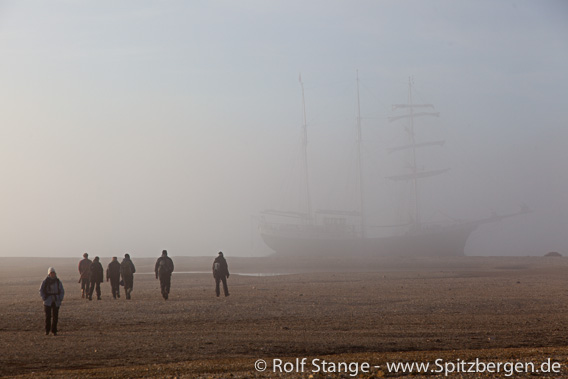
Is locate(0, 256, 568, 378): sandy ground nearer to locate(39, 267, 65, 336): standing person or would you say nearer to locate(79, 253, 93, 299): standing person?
locate(39, 267, 65, 336): standing person

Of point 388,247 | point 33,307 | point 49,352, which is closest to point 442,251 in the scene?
point 388,247

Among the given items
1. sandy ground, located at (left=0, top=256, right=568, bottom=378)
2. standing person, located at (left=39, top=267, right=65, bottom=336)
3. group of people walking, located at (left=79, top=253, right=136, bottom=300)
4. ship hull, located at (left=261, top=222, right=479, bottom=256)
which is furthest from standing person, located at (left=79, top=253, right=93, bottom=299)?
ship hull, located at (left=261, top=222, right=479, bottom=256)

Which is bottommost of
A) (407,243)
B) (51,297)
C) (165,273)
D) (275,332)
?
(275,332)

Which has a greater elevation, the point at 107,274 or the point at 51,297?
the point at 107,274

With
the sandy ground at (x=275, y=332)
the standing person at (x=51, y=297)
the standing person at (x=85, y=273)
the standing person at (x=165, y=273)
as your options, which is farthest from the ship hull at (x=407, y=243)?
the standing person at (x=51, y=297)

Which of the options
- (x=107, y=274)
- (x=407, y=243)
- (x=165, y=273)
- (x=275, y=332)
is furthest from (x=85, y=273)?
(x=407, y=243)

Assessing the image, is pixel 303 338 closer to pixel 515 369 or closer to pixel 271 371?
pixel 271 371

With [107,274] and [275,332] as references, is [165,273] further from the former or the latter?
[275,332]

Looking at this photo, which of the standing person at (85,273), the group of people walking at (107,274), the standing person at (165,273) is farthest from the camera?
the standing person at (85,273)

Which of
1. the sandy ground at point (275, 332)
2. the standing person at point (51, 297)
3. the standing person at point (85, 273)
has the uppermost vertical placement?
the standing person at point (85, 273)

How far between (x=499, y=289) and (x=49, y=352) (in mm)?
20084

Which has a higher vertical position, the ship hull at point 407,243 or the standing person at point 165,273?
the ship hull at point 407,243

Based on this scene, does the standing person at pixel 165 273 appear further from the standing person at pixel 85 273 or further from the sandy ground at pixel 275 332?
the standing person at pixel 85 273

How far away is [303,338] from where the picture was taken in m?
14.9
